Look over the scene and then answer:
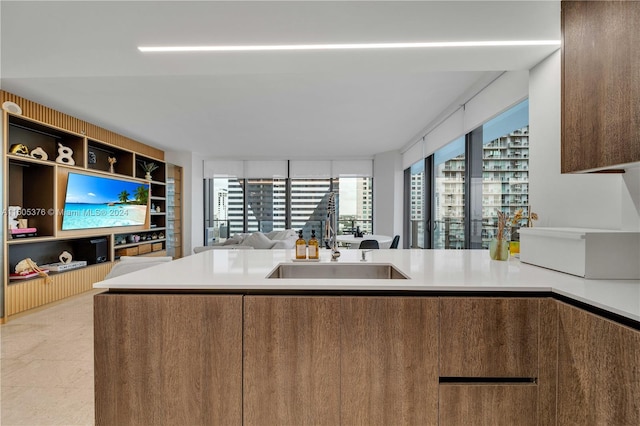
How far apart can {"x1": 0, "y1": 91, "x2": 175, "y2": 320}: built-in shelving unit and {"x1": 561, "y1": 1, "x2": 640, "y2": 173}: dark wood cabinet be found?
499cm

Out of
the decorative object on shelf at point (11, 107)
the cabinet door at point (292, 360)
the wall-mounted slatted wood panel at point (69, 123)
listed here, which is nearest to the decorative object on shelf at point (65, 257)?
the wall-mounted slatted wood panel at point (69, 123)

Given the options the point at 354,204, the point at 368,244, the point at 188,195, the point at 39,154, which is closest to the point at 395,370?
the point at 368,244

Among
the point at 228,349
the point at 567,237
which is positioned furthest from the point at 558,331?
the point at 228,349

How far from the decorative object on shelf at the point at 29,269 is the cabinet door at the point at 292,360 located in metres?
4.01

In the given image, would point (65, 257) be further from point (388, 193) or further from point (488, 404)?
point (388, 193)

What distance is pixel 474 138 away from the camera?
3770 millimetres

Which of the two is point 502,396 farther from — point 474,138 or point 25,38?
point 25,38

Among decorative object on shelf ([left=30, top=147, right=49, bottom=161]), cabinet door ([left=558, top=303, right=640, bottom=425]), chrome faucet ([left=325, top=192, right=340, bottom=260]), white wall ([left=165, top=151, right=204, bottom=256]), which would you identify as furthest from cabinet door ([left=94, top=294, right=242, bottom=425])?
white wall ([left=165, top=151, right=204, bottom=256])

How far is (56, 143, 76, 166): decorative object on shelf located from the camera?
4.26 metres

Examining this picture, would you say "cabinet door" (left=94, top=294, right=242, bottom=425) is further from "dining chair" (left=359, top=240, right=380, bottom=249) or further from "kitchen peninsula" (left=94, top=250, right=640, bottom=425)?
"dining chair" (left=359, top=240, right=380, bottom=249)

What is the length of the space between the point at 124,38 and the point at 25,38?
692 mm

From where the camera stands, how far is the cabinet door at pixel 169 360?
1.33 meters

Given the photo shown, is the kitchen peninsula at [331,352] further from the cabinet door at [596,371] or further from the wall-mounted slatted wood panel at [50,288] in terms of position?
the wall-mounted slatted wood panel at [50,288]

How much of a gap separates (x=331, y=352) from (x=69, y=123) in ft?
17.0
